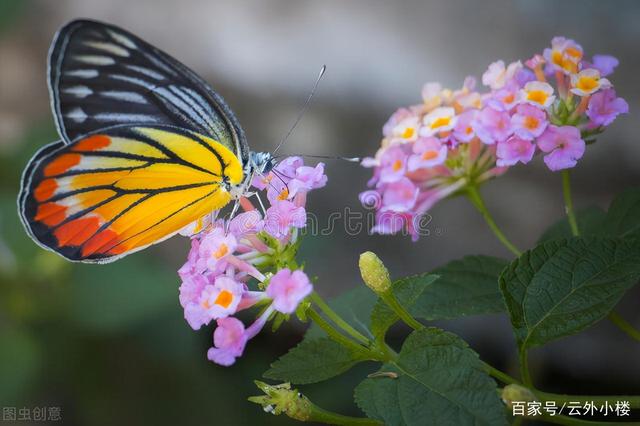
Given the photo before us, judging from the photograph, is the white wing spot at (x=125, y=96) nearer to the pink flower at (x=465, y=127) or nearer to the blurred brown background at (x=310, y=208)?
the pink flower at (x=465, y=127)

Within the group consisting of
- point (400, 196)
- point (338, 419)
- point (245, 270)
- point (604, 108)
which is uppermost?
point (604, 108)

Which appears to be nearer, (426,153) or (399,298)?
(399,298)

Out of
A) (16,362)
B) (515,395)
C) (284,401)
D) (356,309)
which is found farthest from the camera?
(16,362)

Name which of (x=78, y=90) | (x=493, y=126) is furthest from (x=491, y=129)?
(x=78, y=90)

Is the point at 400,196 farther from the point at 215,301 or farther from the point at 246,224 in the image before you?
the point at 215,301

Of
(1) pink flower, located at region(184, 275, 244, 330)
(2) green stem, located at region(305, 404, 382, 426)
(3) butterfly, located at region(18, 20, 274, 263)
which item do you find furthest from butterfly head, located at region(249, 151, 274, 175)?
(2) green stem, located at region(305, 404, 382, 426)

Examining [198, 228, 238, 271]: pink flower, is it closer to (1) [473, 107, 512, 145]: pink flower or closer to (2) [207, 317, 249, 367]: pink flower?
(2) [207, 317, 249, 367]: pink flower

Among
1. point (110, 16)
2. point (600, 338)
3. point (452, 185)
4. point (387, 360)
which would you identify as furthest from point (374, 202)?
point (110, 16)
